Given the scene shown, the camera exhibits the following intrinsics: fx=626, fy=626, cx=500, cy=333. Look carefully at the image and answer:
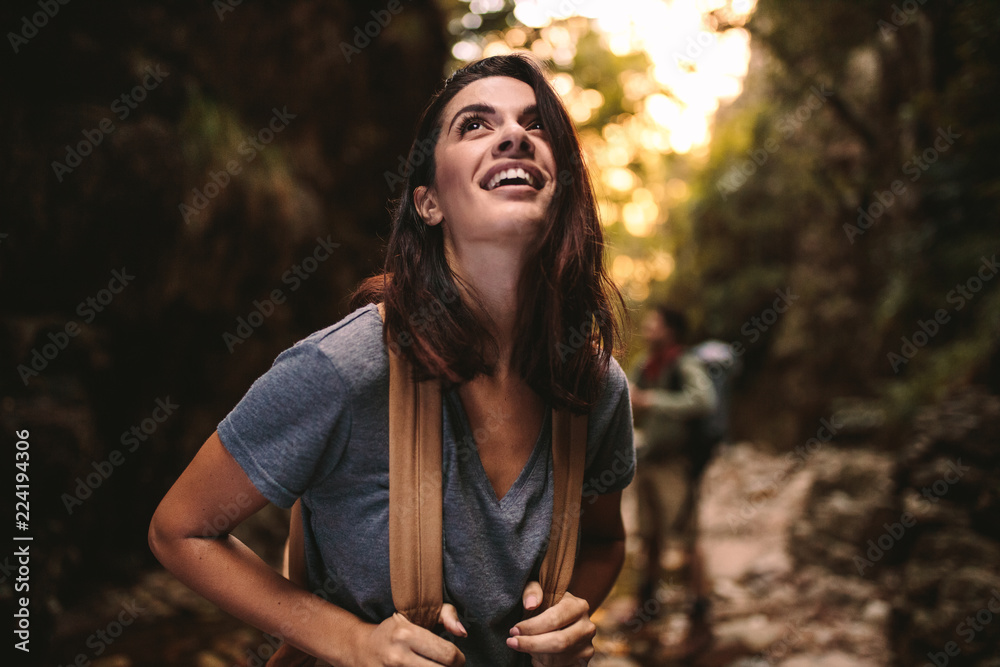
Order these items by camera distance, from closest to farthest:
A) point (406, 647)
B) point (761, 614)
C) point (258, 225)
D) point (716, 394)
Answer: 1. point (406, 647)
2. point (716, 394)
3. point (761, 614)
4. point (258, 225)

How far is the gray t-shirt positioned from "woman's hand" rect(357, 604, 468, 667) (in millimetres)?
89

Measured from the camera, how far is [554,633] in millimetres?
1233

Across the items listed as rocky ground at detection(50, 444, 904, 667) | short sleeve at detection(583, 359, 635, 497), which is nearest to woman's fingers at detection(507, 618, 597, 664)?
short sleeve at detection(583, 359, 635, 497)

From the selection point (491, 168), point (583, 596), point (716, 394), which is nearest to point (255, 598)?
point (583, 596)

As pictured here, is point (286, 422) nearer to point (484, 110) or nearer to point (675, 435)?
point (484, 110)

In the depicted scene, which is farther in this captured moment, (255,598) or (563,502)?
(563,502)

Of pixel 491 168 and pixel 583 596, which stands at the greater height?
pixel 491 168

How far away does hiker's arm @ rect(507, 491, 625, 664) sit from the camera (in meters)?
1.23

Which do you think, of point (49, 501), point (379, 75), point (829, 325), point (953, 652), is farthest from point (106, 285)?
point (829, 325)

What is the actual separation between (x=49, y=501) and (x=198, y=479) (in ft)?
11.7

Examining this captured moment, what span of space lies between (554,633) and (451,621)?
208 millimetres

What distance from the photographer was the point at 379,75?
710 cm

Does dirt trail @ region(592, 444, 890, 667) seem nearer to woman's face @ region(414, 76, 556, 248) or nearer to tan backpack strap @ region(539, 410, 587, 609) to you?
tan backpack strap @ region(539, 410, 587, 609)

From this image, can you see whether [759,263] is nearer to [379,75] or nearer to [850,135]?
[850,135]
